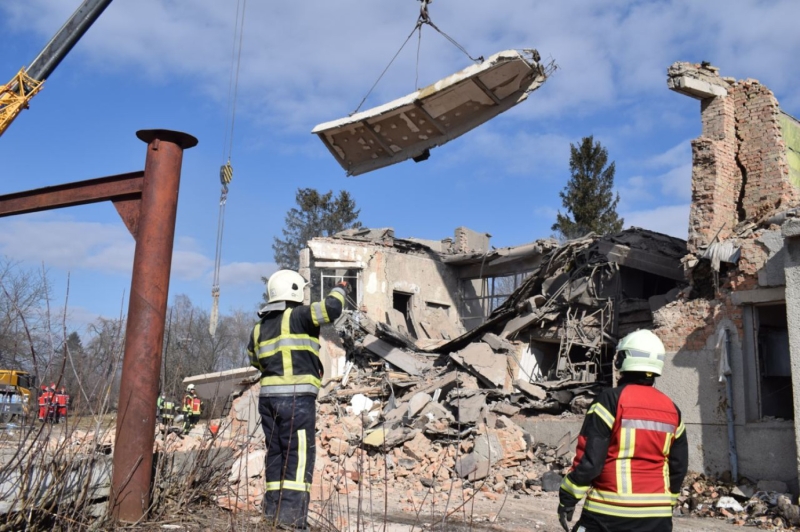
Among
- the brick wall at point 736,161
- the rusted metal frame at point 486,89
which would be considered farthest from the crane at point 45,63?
the brick wall at point 736,161

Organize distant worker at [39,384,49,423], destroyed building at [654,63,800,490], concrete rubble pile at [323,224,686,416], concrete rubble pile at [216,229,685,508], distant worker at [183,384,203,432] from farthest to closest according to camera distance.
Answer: distant worker at [183,384,203,432] → concrete rubble pile at [323,224,686,416] → concrete rubble pile at [216,229,685,508] → destroyed building at [654,63,800,490] → distant worker at [39,384,49,423]

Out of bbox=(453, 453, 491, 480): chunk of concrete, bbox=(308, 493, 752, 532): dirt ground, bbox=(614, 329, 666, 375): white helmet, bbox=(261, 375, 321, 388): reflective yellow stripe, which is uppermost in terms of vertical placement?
bbox=(614, 329, 666, 375): white helmet

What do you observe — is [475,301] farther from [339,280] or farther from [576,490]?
[576,490]

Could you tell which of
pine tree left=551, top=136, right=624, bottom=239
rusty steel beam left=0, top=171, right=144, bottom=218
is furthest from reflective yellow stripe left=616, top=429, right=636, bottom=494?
pine tree left=551, top=136, right=624, bottom=239

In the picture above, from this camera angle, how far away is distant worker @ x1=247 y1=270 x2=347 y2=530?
490 cm

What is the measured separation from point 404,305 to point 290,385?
707 inches

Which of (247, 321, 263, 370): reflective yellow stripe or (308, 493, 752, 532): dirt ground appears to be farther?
(308, 493, 752, 532): dirt ground

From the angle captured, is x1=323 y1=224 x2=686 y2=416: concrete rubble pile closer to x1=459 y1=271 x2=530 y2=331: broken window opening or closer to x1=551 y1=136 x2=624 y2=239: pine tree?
x1=459 y1=271 x2=530 y2=331: broken window opening

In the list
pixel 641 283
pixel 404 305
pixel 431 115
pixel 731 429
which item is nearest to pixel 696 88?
pixel 641 283

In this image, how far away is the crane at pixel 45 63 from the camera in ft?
38.3

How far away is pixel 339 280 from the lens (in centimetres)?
2077

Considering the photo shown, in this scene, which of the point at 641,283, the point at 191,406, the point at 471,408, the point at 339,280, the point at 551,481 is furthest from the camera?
the point at 339,280

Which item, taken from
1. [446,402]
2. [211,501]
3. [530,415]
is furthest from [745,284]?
[211,501]

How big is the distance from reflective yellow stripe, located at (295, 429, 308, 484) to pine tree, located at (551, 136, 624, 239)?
3160 cm
